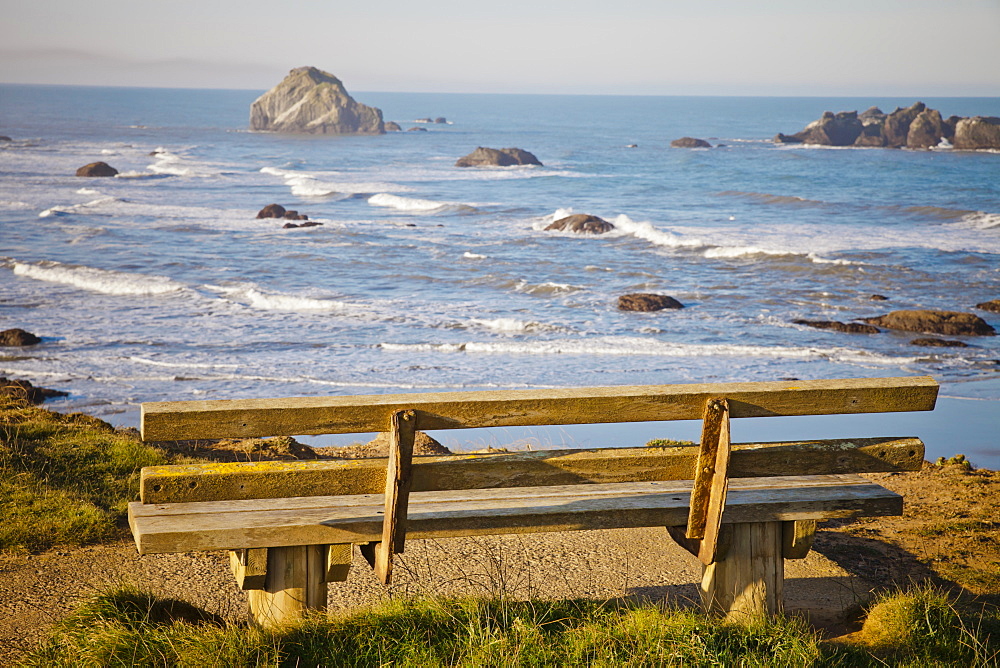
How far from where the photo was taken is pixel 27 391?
1148 centimetres

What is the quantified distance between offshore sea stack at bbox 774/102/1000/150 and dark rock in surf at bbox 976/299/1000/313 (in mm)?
58058

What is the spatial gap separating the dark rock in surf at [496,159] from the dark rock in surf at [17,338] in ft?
152

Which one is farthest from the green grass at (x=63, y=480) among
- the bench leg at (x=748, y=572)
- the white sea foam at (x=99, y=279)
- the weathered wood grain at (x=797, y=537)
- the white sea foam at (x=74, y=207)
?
the white sea foam at (x=74, y=207)

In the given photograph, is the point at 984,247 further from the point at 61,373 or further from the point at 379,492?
the point at 379,492

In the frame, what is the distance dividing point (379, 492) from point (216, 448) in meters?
5.06

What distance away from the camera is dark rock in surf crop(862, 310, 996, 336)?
1647 cm

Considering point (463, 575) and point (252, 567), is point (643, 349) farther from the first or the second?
point (252, 567)

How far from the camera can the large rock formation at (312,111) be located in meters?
92.4

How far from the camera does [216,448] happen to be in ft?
24.8

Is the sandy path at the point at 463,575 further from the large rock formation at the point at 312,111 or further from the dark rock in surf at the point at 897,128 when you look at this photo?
the large rock formation at the point at 312,111

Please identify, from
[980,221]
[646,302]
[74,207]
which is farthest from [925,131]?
[74,207]

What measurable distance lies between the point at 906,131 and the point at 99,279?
70632 mm

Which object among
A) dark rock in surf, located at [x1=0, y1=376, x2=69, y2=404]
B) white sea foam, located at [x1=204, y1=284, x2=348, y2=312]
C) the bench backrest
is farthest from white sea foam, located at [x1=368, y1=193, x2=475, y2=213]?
the bench backrest

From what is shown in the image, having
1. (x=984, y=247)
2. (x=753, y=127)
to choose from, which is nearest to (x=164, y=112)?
(x=753, y=127)
